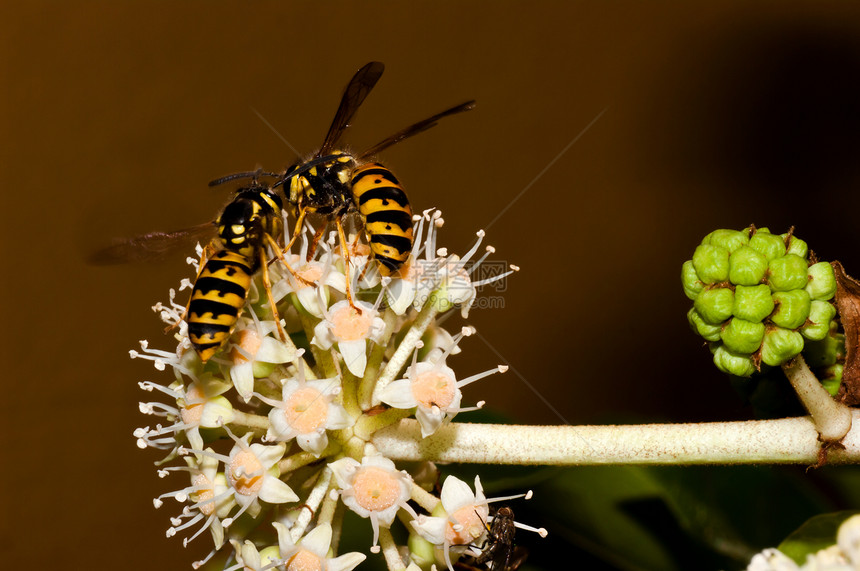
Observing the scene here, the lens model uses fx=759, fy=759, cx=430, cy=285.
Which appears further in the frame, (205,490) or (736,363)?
(205,490)

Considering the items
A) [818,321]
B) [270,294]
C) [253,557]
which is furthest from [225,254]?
[818,321]

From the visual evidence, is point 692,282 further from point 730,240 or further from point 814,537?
point 814,537

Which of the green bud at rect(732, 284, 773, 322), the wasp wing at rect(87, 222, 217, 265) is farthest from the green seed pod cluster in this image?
the wasp wing at rect(87, 222, 217, 265)

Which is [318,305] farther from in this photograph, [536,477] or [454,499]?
[536,477]

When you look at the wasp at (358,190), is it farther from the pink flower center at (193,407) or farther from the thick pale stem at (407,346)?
the pink flower center at (193,407)

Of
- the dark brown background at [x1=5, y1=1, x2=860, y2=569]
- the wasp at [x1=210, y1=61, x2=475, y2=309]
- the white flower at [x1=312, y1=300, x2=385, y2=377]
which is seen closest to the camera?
the white flower at [x1=312, y1=300, x2=385, y2=377]

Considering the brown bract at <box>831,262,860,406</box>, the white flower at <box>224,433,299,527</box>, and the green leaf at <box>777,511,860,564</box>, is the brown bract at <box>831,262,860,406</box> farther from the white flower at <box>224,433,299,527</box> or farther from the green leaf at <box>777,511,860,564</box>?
the white flower at <box>224,433,299,527</box>
